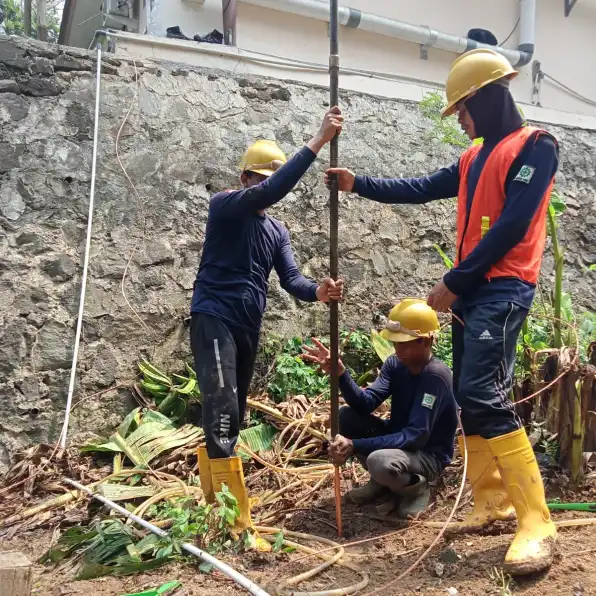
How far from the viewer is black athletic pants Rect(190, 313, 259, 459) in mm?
2955

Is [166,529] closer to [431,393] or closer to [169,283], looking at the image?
[431,393]

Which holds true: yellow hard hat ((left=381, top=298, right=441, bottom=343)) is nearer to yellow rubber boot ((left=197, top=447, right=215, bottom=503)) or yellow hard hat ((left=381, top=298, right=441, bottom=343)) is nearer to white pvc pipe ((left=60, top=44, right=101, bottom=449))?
yellow rubber boot ((left=197, top=447, right=215, bottom=503))

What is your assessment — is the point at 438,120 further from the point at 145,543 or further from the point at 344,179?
the point at 145,543

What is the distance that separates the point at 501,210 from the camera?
2525 millimetres

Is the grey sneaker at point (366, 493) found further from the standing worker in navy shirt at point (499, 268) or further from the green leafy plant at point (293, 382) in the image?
the green leafy plant at point (293, 382)

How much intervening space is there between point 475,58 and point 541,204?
66 cm

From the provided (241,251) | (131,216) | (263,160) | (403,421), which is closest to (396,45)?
(131,216)

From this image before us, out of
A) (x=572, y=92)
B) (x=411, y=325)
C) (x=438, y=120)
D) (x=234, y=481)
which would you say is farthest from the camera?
(x=572, y=92)

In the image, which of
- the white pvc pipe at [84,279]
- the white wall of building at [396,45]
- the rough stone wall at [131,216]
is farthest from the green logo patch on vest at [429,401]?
the white wall of building at [396,45]

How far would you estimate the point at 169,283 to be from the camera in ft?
15.0

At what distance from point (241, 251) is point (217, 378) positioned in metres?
0.65

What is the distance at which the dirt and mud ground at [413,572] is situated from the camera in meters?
2.20

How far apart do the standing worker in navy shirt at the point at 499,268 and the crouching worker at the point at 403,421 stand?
1.45ft

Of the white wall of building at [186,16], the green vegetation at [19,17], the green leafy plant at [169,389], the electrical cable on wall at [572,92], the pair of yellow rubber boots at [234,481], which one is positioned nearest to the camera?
the pair of yellow rubber boots at [234,481]
